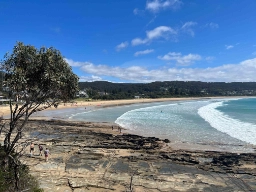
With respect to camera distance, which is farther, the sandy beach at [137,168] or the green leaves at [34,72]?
the sandy beach at [137,168]

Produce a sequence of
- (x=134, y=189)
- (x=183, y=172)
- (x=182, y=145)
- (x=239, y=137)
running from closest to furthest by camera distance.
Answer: (x=134, y=189), (x=183, y=172), (x=182, y=145), (x=239, y=137)

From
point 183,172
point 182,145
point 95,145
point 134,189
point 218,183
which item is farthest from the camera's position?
point 182,145

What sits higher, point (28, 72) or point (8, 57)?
point (8, 57)

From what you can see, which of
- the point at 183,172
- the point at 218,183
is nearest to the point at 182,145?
the point at 183,172

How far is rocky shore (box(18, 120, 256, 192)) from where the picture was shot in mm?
12180

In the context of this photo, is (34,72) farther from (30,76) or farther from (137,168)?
(137,168)

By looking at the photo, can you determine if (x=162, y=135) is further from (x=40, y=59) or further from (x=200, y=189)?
(x=40, y=59)

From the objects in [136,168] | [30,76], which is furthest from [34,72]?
[136,168]

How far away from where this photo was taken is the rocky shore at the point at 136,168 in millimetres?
12180

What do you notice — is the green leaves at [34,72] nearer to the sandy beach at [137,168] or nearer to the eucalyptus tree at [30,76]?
the eucalyptus tree at [30,76]

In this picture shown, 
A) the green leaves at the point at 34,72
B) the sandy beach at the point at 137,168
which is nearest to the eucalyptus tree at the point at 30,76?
the green leaves at the point at 34,72

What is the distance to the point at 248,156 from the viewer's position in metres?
18.0

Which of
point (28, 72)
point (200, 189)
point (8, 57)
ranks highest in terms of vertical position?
point (8, 57)

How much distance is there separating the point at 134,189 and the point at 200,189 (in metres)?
3.21
